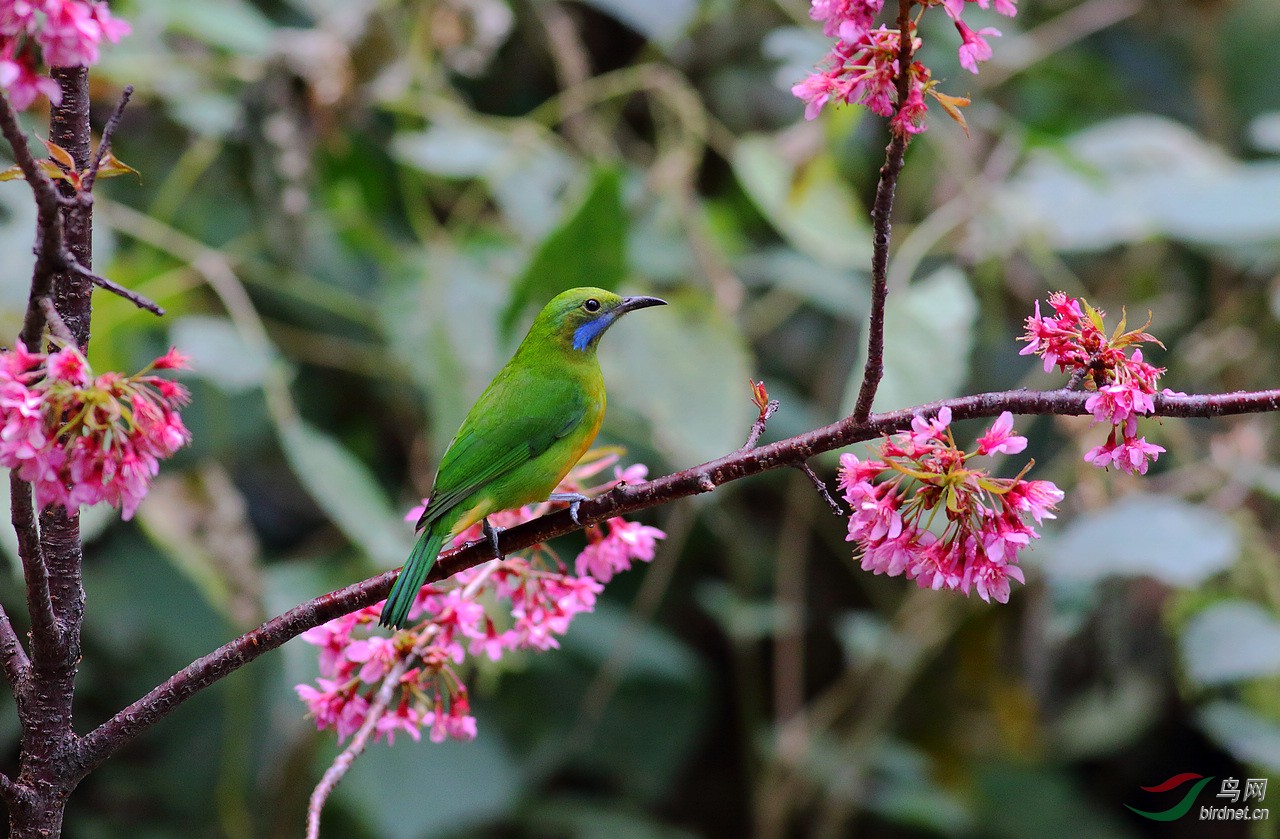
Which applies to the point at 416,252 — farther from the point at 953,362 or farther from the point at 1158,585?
the point at 1158,585

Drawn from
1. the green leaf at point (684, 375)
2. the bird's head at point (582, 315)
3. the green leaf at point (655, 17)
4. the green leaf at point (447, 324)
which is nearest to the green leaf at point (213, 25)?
the green leaf at point (447, 324)

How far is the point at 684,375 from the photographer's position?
9.90 feet

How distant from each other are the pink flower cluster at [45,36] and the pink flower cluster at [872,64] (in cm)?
65

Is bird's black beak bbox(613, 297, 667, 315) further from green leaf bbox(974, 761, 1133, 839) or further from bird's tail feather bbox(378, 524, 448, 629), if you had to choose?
green leaf bbox(974, 761, 1133, 839)

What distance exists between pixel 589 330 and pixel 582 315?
0.03 m

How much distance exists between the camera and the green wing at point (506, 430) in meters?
1.96

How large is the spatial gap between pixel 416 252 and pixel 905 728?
257 centimetres

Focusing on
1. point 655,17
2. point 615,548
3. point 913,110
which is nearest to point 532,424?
point 615,548

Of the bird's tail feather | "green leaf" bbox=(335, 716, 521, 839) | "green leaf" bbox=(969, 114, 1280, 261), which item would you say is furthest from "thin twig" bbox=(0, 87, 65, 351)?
"green leaf" bbox=(969, 114, 1280, 261)

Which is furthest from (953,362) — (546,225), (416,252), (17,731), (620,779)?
(17,731)

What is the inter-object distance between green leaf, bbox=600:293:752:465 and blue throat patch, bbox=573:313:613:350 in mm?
556

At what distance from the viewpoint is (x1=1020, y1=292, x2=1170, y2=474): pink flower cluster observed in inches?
44.8

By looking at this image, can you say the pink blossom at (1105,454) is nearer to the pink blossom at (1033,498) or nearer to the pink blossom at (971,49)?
the pink blossom at (1033,498)

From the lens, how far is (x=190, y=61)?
3.37m
